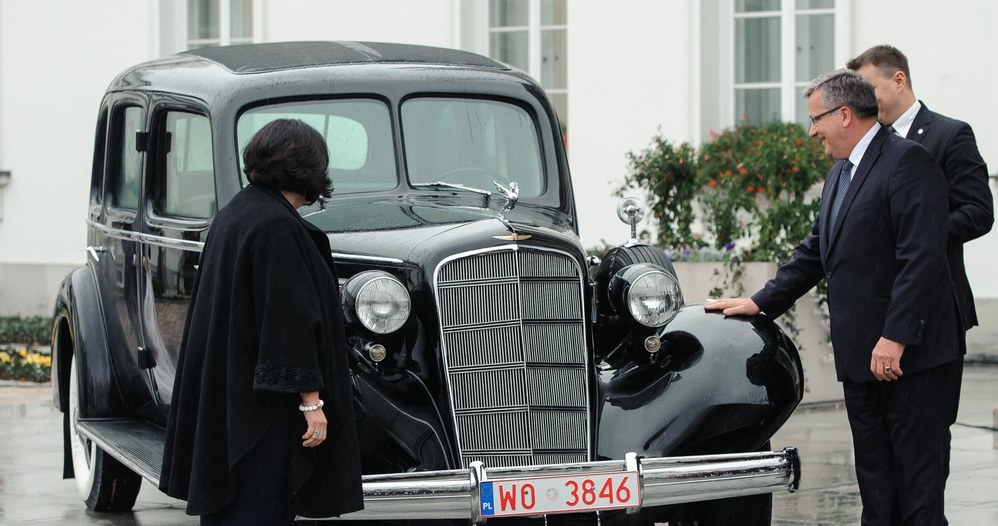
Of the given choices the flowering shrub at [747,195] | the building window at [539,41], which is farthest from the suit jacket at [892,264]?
the building window at [539,41]

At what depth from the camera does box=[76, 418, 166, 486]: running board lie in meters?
5.66

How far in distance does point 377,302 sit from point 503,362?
491 mm

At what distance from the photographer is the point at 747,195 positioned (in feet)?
32.7

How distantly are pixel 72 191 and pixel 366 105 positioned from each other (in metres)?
10.4

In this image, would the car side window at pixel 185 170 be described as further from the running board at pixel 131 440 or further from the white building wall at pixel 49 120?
the white building wall at pixel 49 120

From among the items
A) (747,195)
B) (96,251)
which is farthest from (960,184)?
(747,195)

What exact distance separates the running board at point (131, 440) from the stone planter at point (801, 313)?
4.28 metres

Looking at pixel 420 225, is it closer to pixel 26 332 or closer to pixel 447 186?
pixel 447 186

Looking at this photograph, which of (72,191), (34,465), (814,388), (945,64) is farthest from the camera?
(72,191)

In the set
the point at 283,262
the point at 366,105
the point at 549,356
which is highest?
the point at 366,105

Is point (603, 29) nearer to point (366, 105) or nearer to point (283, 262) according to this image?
point (366, 105)

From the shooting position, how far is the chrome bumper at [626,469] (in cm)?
466

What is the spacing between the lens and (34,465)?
8.34 meters

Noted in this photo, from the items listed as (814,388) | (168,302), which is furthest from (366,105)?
(814,388)
